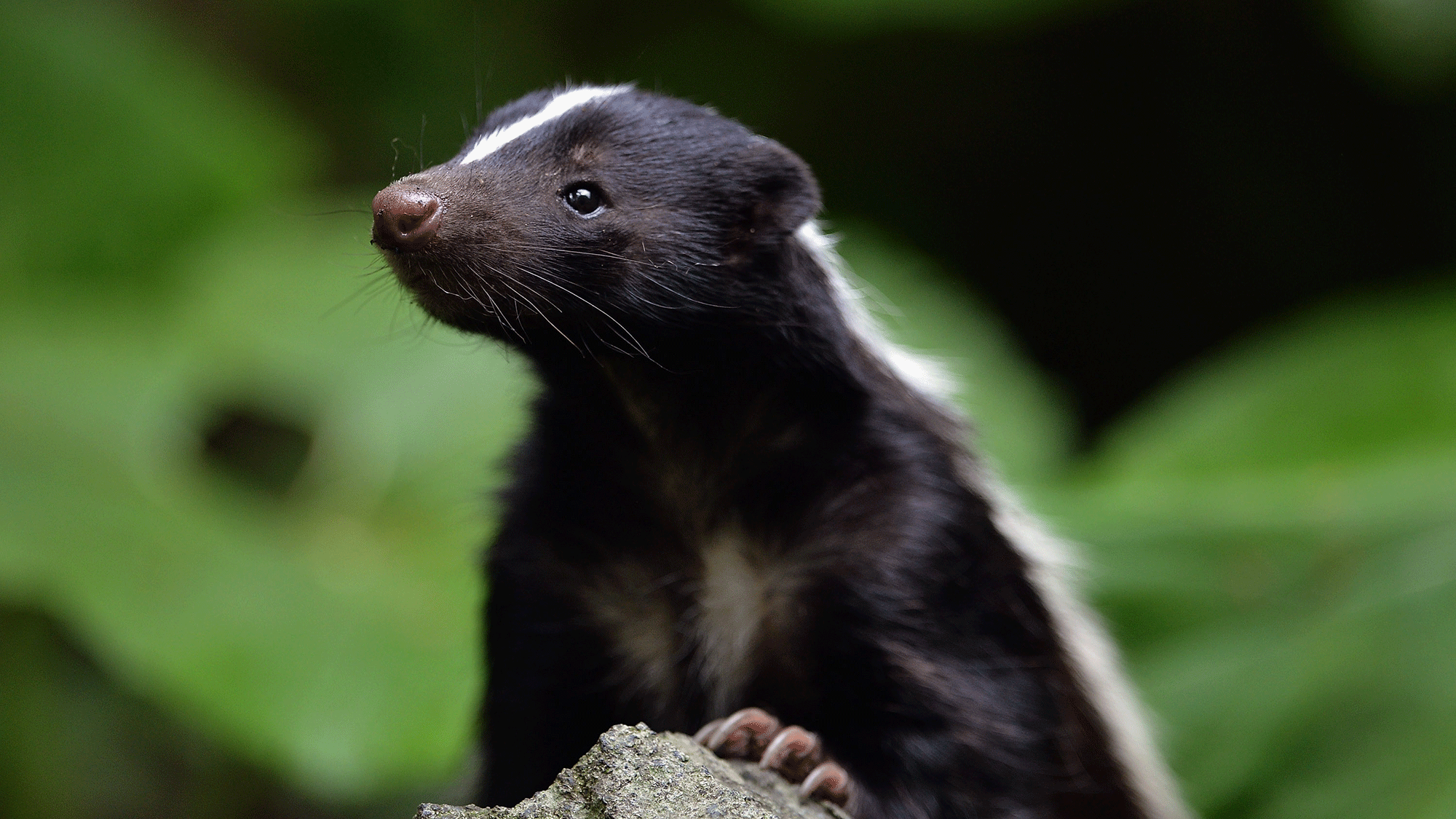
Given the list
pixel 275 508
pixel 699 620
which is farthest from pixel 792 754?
pixel 275 508

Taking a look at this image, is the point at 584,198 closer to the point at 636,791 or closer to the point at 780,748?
the point at 780,748

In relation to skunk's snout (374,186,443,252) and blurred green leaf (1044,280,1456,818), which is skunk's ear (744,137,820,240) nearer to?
skunk's snout (374,186,443,252)

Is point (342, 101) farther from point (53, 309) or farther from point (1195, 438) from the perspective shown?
point (1195, 438)

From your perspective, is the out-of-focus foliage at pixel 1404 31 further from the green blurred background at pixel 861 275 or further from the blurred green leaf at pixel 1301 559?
the blurred green leaf at pixel 1301 559

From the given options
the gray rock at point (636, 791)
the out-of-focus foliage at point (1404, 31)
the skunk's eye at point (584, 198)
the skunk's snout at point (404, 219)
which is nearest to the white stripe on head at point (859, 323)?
the skunk's eye at point (584, 198)

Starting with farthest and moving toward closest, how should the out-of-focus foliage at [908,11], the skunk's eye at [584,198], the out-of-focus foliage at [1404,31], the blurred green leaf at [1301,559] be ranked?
the out-of-focus foliage at [908,11] → the out-of-focus foliage at [1404,31] → the blurred green leaf at [1301,559] → the skunk's eye at [584,198]

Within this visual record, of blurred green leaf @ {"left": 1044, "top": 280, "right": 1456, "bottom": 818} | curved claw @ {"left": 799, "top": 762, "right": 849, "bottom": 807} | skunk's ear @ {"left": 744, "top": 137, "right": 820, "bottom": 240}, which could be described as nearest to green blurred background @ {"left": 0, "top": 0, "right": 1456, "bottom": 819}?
blurred green leaf @ {"left": 1044, "top": 280, "right": 1456, "bottom": 818}

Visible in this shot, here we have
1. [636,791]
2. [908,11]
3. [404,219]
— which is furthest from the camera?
[908,11]
